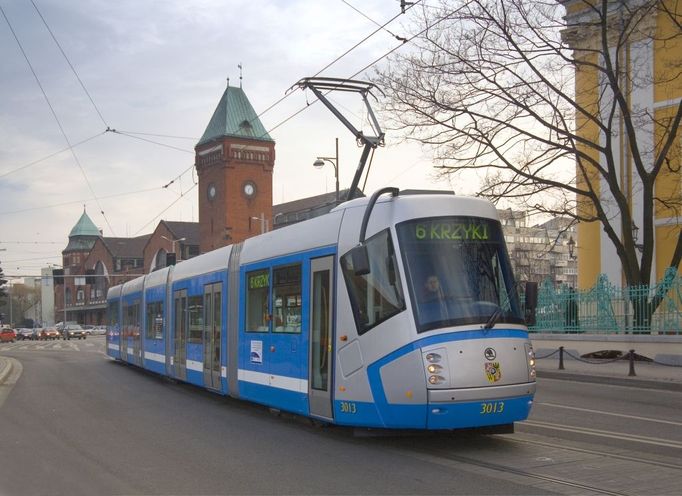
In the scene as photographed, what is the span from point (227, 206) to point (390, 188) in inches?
3084

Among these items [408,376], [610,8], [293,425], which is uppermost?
[610,8]

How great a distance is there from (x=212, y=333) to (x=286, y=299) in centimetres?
403

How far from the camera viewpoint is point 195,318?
17.0 meters

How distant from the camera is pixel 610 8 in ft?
100

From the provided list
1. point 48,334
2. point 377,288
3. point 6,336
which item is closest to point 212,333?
point 377,288

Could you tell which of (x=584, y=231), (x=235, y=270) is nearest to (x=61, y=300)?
(x=584, y=231)

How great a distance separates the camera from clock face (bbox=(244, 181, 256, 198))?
88431 millimetres

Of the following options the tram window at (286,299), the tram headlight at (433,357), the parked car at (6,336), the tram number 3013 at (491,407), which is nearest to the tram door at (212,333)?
the tram window at (286,299)

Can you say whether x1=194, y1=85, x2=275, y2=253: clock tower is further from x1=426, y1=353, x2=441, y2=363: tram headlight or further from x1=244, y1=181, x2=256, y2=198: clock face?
x1=426, y1=353, x2=441, y2=363: tram headlight

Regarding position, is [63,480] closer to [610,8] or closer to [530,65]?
[530,65]

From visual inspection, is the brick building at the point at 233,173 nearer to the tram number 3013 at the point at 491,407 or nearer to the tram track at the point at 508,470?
the tram track at the point at 508,470

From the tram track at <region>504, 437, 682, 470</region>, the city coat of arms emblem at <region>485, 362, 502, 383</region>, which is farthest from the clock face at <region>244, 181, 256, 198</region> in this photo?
the city coat of arms emblem at <region>485, 362, 502, 383</region>

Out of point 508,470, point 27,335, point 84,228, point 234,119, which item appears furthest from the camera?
point 84,228

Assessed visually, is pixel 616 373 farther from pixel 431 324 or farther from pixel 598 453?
pixel 431 324
